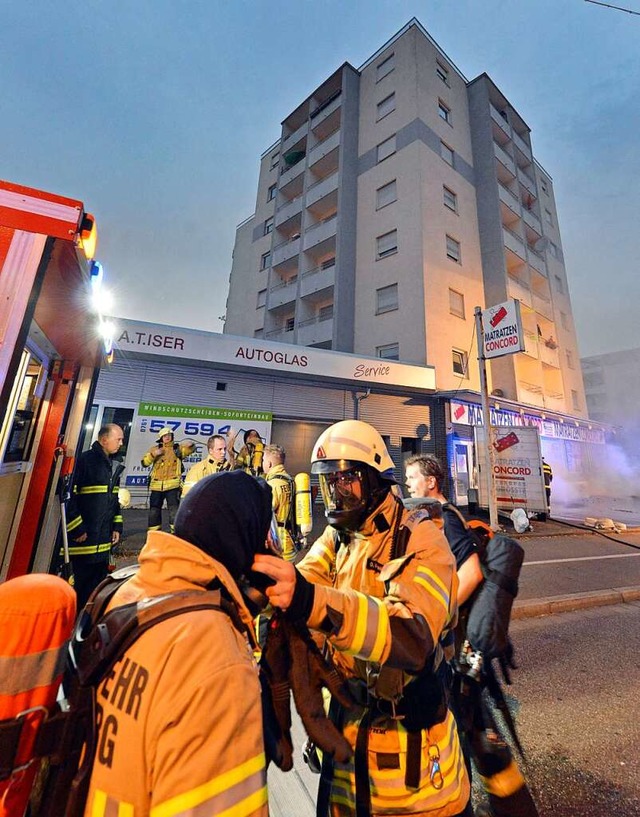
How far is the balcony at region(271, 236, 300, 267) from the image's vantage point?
70.5ft

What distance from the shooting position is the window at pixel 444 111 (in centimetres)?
1995

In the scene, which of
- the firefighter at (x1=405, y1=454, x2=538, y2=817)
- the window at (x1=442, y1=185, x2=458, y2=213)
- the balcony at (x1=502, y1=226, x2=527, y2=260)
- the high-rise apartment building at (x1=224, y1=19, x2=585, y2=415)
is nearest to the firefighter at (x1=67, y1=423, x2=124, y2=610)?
the firefighter at (x1=405, y1=454, x2=538, y2=817)

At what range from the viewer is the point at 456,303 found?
1772 centimetres

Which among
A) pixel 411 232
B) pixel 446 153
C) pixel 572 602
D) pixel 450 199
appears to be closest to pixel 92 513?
pixel 572 602

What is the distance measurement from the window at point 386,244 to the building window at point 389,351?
16.2 feet

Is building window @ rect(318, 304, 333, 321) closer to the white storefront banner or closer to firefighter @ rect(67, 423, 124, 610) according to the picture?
the white storefront banner

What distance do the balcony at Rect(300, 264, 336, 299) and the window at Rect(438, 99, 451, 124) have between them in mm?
10712

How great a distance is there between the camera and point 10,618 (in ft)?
2.86

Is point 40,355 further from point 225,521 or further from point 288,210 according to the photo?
point 288,210

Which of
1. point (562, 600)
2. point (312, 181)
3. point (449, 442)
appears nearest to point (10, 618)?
point (562, 600)

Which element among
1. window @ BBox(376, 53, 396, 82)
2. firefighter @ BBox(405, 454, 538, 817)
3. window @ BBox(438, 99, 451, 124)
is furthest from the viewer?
window @ BBox(376, 53, 396, 82)

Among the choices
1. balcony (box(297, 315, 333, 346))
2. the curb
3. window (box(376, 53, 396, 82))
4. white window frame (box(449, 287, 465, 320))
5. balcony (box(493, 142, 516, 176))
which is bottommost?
the curb

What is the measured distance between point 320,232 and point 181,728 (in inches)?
887

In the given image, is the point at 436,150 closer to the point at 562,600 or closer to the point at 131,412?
the point at 131,412
